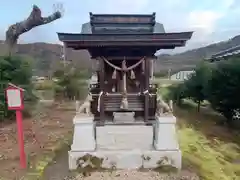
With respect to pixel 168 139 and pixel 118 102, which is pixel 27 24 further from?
pixel 168 139

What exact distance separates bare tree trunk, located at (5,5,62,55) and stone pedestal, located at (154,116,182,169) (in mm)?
14607

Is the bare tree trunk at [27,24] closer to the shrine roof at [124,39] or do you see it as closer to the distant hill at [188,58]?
the distant hill at [188,58]

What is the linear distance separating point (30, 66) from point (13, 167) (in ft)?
25.3

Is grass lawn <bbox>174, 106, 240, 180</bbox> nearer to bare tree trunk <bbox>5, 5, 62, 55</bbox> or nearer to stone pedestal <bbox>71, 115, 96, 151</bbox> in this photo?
stone pedestal <bbox>71, 115, 96, 151</bbox>

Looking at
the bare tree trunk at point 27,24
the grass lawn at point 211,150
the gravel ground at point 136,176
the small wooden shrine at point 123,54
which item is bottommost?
the grass lawn at point 211,150

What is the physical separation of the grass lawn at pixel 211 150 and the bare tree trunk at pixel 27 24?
12798 millimetres

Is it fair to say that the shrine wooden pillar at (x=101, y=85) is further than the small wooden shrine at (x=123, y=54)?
Yes

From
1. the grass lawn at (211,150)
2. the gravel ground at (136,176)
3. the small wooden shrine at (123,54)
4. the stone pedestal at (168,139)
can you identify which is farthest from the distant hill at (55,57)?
the gravel ground at (136,176)

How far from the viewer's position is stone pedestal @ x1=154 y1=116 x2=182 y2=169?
680cm

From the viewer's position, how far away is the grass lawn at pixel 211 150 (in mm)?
7079

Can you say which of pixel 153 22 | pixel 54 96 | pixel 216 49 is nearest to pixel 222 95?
pixel 153 22

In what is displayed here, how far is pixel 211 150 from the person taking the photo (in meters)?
9.25

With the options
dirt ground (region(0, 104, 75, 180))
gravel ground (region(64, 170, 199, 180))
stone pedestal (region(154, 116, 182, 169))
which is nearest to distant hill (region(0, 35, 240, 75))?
dirt ground (region(0, 104, 75, 180))

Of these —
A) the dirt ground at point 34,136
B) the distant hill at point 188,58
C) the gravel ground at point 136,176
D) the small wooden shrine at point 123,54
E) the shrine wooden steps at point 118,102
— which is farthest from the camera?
the distant hill at point 188,58
